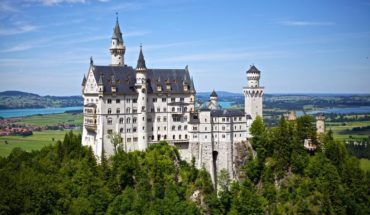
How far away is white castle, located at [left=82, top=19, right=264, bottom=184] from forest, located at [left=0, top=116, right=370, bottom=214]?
3.06 m

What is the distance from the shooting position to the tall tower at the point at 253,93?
340ft

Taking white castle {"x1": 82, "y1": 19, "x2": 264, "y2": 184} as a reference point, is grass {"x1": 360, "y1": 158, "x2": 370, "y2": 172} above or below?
below

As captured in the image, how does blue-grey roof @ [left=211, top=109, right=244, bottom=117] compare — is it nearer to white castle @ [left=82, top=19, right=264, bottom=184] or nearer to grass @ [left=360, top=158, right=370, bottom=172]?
white castle @ [left=82, top=19, right=264, bottom=184]

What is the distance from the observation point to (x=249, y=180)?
306 feet

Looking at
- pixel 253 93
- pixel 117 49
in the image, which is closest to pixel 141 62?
pixel 117 49

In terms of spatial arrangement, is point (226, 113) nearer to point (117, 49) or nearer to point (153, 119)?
point (153, 119)

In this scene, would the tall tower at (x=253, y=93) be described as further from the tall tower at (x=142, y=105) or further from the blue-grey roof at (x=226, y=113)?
the tall tower at (x=142, y=105)

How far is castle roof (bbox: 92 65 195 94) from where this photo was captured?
95.4 meters

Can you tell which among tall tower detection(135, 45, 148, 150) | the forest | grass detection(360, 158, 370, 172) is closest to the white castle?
tall tower detection(135, 45, 148, 150)

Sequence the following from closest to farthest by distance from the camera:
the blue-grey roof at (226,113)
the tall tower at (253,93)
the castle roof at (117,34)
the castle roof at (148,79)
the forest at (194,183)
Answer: the forest at (194,183)
the castle roof at (148,79)
the blue-grey roof at (226,113)
the tall tower at (253,93)
the castle roof at (117,34)

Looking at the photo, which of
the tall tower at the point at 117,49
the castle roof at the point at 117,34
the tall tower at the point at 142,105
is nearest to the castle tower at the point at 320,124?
the tall tower at the point at 142,105

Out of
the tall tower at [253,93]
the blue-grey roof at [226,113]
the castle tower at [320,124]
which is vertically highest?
the tall tower at [253,93]

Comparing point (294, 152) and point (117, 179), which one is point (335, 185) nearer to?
point (294, 152)

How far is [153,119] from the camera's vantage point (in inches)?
3922
